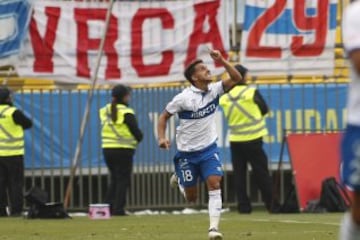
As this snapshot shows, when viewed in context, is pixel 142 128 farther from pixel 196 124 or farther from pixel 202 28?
pixel 196 124

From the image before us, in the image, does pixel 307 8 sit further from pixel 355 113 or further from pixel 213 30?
pixel 355 113

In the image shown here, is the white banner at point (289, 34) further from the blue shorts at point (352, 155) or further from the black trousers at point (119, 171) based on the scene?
the blue shorts at point (352, 155)

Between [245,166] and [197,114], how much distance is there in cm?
540

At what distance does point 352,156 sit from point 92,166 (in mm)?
14301

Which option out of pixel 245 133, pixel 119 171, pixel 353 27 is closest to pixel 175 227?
pixel 245 133

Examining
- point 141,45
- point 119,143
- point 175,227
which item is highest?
point 141,45

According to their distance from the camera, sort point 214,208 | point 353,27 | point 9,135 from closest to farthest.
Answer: point 353,27 < point 214,208 < point 9,135

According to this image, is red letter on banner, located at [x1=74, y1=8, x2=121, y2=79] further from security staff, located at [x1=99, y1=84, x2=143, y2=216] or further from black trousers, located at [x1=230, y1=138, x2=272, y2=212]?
black trousers, located at [x1=230, y1=138, x2=272, y2=212]

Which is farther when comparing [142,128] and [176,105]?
[142,128]

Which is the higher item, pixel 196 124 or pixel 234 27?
pixel 234 27

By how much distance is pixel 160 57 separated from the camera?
2070 centimetres

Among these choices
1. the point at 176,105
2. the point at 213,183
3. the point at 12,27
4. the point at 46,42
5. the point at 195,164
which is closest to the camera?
the point at 213,183

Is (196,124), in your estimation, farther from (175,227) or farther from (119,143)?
(119,143)

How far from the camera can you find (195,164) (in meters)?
13.3
